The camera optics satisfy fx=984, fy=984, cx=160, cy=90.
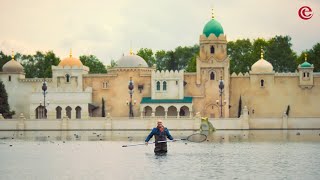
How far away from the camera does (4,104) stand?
106875 millimetres

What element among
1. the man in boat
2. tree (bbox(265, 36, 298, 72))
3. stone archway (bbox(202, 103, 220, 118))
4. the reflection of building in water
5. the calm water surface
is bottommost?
the calm water surface

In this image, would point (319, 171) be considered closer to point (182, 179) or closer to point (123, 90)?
point (182, 179)

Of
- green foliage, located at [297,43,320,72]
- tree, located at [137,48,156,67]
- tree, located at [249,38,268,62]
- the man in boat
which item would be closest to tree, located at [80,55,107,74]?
tree, located at [137,48,156,67]

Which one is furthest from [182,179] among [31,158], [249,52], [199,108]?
[249,52]

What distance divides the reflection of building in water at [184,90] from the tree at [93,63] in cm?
2596

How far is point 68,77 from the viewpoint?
10862 centimetres

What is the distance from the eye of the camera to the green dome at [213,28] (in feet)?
352

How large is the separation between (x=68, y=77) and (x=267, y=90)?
71.9ft

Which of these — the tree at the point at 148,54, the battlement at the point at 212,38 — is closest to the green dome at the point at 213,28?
the battlement at the point at 212,38

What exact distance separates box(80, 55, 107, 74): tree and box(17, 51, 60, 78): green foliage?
590cm

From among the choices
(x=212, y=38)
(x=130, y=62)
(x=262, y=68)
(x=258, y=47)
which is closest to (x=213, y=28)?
(x=212, y=38)

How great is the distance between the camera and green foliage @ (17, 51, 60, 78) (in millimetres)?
128125

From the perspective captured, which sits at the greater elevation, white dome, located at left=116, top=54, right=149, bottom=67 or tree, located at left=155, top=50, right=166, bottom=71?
tree, located at left=155, top=50, right=166, bottom=71

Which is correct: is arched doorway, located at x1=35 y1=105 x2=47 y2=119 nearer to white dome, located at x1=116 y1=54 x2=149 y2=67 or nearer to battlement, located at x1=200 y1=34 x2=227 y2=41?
white dome, located at x1=116 y1=54 x2=149 y2=67
